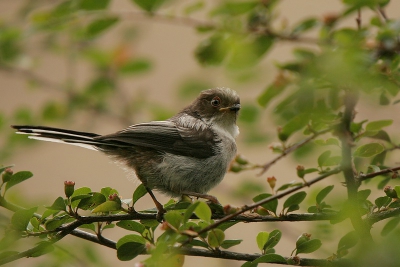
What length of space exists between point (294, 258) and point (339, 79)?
90 centimetres

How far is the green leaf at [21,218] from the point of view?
7.16ft

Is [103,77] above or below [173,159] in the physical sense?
above

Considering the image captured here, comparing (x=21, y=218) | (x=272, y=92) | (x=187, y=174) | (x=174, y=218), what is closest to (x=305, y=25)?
(x=272, y=92)

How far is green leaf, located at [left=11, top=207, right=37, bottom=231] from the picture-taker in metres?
2.18

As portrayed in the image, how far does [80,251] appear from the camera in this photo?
337 centimetres

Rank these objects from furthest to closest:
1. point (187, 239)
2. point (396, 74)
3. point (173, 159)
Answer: point (173, 159)
point (396, 74)
point (187, 239)

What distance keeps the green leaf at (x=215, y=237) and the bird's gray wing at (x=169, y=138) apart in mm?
1602

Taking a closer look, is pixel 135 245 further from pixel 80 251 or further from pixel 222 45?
pixel 80 251

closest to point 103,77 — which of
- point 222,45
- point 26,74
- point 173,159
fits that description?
point 26,74

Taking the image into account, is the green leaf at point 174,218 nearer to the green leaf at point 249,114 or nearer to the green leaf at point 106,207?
the green leaf at point 106,207

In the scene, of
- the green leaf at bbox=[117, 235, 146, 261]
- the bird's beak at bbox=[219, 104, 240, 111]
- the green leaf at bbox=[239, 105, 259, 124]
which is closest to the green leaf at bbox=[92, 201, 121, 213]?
the green leaf at bbox=[117, 235, 146, 261]

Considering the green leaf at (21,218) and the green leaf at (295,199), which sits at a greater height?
the green leaf at (295,199)

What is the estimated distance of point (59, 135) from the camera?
329 centimetres

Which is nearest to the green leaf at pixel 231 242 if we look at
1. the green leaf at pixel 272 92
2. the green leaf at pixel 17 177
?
the green leaf at pixel 272 92
